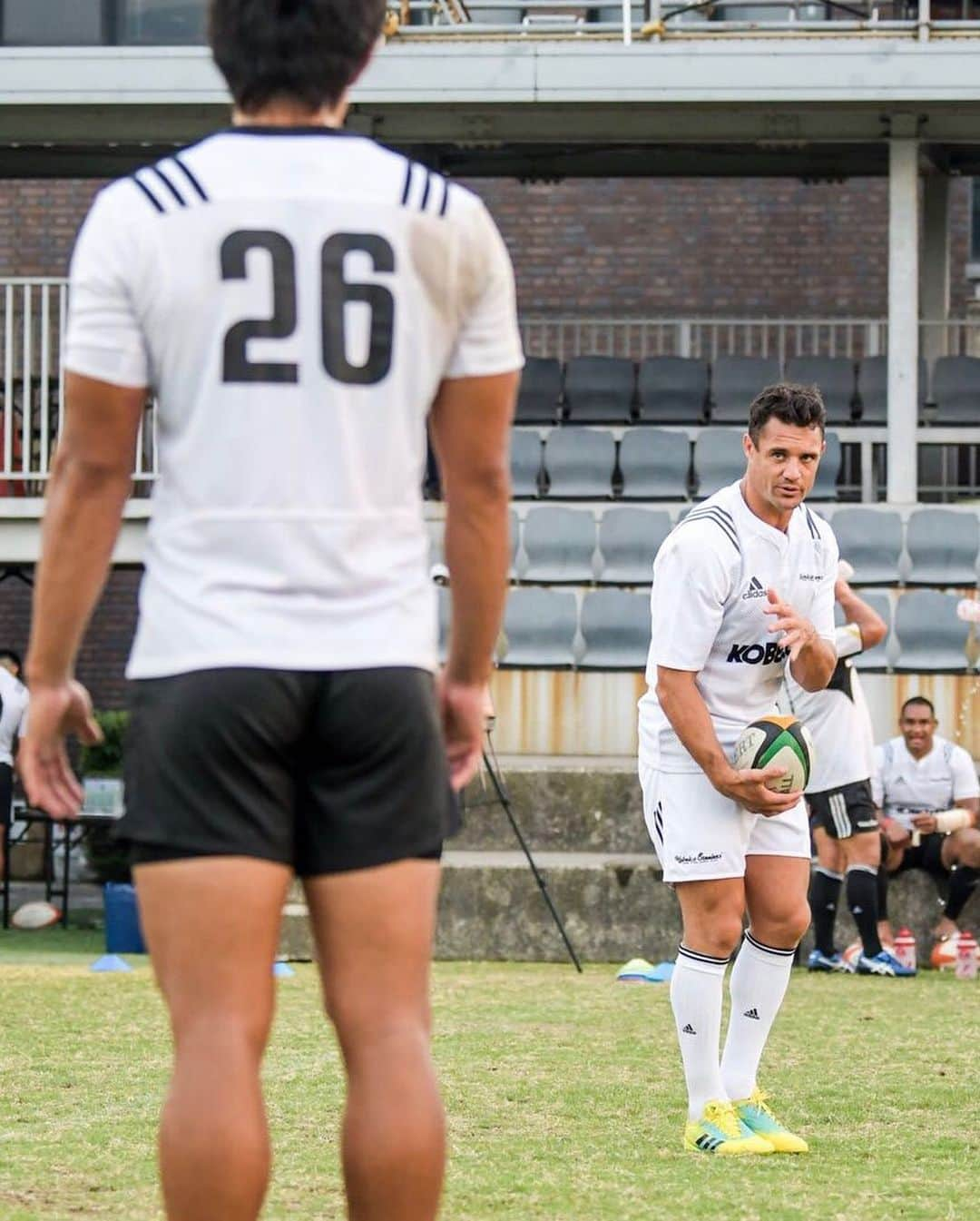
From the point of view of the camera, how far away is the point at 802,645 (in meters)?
6.02

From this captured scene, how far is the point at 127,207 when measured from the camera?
9.66 ft

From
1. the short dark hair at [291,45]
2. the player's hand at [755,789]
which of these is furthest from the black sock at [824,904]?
the short dark hair at [291,45]

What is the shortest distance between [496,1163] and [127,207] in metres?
3.43

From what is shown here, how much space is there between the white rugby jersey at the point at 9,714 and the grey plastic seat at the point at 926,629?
613cm

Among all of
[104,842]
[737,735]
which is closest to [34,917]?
[104,842]

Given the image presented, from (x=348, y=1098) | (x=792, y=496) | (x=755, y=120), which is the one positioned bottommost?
(x=348, y=1098)

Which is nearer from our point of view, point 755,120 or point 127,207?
point 127,207

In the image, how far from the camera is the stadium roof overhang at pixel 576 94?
56.6ft

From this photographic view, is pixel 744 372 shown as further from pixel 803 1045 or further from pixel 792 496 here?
pixel 792 496

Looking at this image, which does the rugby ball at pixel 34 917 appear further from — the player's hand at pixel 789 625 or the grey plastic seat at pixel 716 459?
the player's hand at pixel 789 625

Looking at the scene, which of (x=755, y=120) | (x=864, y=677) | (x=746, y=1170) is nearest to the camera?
(x=746, y=1170)

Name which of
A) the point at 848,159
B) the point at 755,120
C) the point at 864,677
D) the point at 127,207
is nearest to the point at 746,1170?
the point at 127,207

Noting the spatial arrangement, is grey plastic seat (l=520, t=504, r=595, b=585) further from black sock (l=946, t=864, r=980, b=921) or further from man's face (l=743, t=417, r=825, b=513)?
man's face (l=743, t=417, r=825, b=513)

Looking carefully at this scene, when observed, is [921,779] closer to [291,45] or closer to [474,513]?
[474,513]
